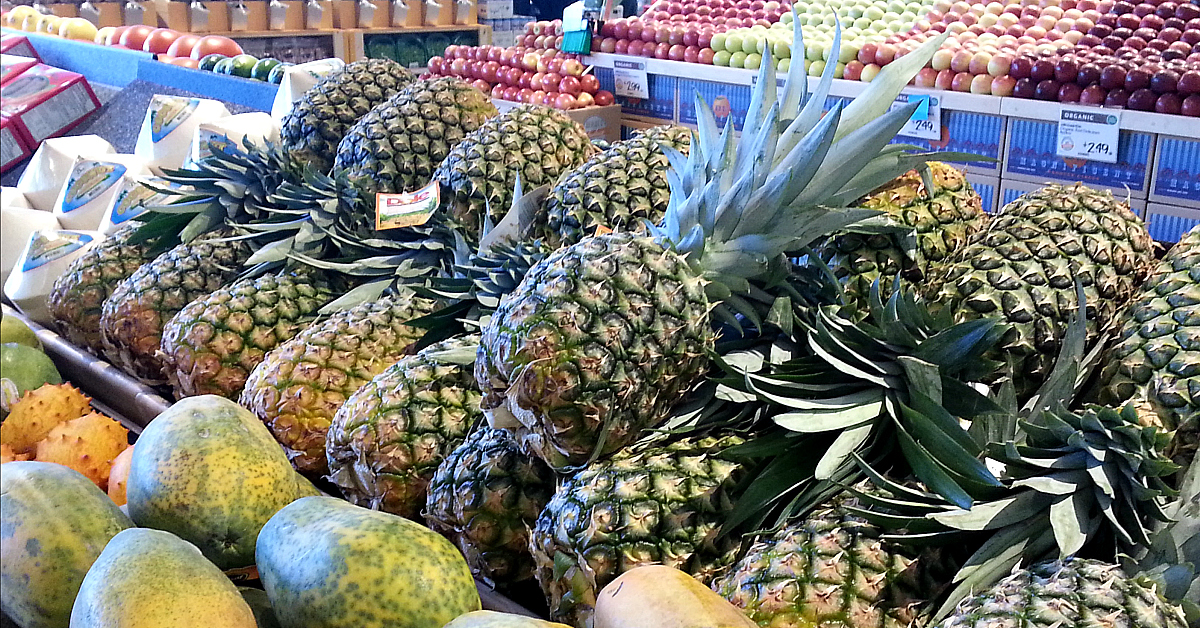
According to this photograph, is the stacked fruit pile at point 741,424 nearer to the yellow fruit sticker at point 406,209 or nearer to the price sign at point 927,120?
the yellow fruit sticker at point 406,209

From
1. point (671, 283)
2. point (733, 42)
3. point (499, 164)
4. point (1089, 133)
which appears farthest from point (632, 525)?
point (733, 42)

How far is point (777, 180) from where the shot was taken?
1396mm

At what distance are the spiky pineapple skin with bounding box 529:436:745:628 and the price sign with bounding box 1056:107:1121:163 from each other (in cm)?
368

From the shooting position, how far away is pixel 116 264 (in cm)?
254

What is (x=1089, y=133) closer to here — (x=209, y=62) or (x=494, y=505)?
(x=494, y=505)

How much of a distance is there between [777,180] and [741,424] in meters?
0.37

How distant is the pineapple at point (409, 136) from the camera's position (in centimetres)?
231

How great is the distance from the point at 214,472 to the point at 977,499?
1.09m

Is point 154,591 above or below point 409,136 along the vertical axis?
below

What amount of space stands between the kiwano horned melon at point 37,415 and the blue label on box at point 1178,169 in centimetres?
428

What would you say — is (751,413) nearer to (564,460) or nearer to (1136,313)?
(564,460)

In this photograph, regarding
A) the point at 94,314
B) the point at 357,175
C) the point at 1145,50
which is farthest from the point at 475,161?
the point at 1145,50

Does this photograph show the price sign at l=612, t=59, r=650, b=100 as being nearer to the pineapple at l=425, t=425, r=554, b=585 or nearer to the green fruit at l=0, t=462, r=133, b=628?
the pineapple at l=425, t=425, r=554, b=585

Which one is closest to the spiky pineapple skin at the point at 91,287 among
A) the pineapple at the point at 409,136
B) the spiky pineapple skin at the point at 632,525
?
the pineapple at the point at 409,136
